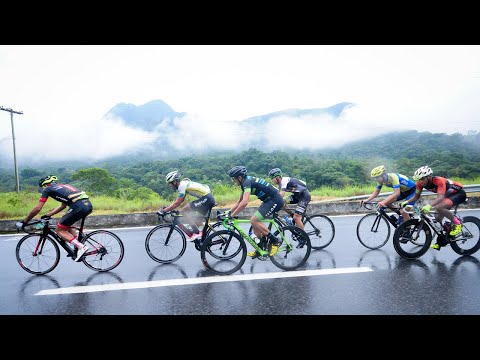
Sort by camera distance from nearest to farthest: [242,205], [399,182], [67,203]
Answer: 1. [242,205]
2. [67,203]
3. [399,182]

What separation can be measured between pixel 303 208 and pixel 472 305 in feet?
12.0

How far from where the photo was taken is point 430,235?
19.5 feet

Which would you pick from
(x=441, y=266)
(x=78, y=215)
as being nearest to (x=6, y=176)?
(x=78, y=215)

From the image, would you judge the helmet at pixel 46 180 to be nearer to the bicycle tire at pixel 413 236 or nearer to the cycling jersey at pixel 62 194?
the cycling jersey at pixel 62 194

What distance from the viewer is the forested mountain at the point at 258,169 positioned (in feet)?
66.3

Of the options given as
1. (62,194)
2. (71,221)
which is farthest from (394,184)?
(62,194)

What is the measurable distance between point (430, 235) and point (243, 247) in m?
3.32

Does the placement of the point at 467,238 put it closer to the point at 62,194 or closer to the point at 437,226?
the point at 437,226

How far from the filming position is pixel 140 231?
9805mm

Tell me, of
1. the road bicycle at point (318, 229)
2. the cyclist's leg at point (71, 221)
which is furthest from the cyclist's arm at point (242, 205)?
the cyclist's leg at point (71, 221)

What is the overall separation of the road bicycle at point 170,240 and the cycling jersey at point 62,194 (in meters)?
1.49

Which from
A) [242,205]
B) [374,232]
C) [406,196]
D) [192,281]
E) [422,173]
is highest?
[422,173]

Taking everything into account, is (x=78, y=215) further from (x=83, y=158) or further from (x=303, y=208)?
(x=83, y=158)

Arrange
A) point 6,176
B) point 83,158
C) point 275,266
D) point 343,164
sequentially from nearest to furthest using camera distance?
point 275,266 < point 6,176 < point 343,164 < point 83,158
